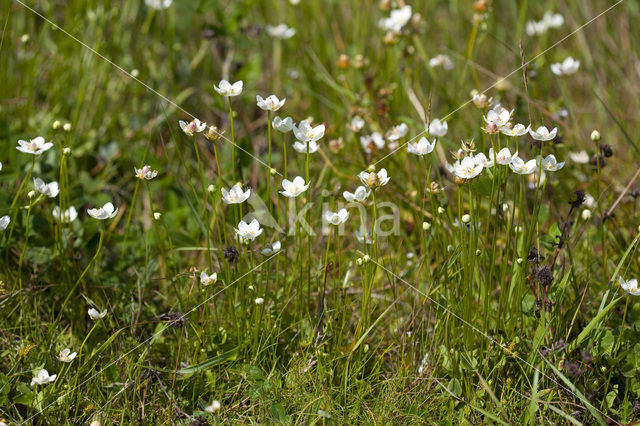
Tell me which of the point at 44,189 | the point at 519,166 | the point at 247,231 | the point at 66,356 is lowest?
the point at 66,356

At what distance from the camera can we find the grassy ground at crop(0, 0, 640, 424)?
148 cm

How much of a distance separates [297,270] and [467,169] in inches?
23.6

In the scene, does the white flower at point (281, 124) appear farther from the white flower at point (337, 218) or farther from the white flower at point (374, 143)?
the white flower at point (374, 143)

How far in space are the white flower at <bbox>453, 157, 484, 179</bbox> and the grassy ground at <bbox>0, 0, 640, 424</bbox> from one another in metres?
0.04

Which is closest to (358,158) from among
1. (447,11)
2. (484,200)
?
(484,200)

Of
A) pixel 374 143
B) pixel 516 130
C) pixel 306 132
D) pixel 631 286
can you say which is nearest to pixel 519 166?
pixel 516 130

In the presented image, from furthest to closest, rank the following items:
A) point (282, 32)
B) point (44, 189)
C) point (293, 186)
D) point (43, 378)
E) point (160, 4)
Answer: point (282, 32) < point (160, 4) < point (44, 189) < point (293, 186) < point (43, 378)

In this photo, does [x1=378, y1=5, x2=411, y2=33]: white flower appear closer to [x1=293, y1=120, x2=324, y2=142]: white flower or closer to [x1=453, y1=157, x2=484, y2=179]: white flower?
[x1=293, y1=120, x2=324, y2=142]: white flower

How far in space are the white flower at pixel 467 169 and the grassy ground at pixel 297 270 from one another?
43mm

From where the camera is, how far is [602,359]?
5.14 ft

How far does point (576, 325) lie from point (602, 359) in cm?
11

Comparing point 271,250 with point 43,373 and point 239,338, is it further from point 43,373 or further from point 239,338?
point 43,373

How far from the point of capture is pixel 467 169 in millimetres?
1453

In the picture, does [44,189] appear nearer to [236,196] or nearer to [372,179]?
[236,196]
